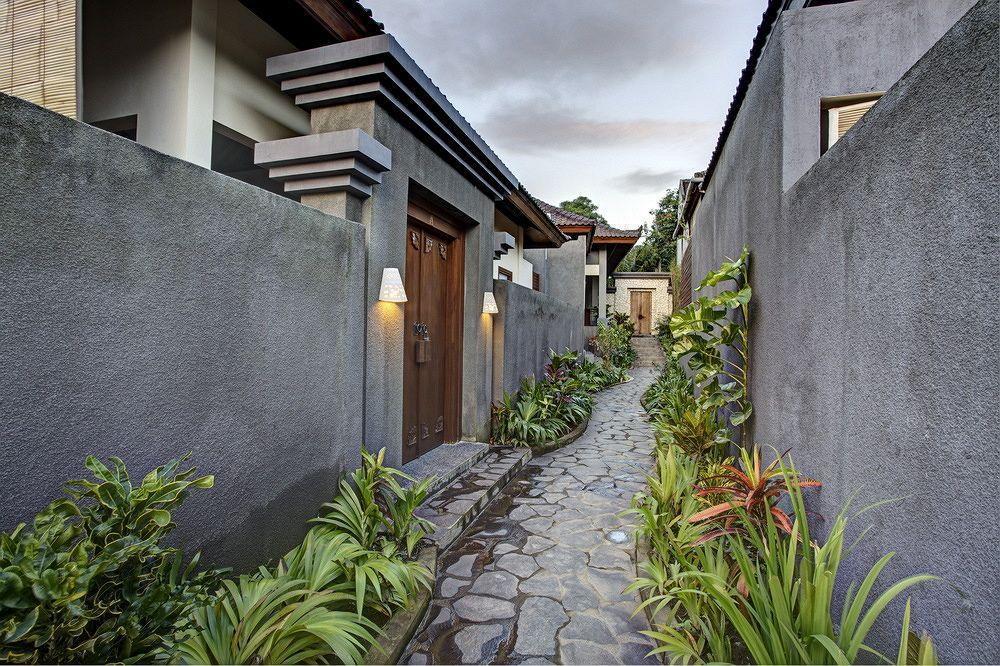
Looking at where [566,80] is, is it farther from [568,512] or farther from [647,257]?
[647,257]

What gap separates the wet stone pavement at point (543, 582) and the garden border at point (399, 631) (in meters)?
0.07

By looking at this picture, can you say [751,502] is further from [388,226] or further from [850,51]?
[388,226]

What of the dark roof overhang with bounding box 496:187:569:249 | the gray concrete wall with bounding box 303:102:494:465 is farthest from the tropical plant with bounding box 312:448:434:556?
the dark roof overhang with bounding box 496:187:569:249

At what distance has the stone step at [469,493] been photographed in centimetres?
405

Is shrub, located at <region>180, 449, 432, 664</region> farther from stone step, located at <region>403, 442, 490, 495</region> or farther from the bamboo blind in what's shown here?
the bamboo blind

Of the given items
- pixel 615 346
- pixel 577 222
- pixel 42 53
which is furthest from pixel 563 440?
pixel 615 346

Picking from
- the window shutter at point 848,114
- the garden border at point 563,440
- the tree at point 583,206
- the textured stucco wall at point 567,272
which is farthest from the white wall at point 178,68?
the tree at point 583,206

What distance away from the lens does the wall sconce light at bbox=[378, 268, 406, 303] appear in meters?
4.11

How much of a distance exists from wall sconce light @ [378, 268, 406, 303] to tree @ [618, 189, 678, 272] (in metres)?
25.5

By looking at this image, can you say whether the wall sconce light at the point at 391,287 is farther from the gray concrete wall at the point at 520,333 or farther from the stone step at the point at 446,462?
the gray concrete wall at the point at 520,333

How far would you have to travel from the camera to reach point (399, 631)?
2.65 meters

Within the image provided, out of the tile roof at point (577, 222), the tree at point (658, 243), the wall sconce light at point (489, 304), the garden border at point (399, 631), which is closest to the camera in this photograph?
the garden border at point (399, 631)

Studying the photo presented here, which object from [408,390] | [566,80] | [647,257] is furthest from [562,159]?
[408,390]

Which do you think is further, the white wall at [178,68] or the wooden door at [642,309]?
the wooden door at [642,309]
